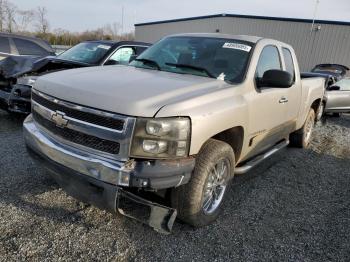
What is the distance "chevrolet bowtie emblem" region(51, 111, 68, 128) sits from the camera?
120 inches

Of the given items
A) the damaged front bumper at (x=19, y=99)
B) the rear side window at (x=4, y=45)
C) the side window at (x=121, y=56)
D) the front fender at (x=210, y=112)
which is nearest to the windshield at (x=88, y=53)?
the side window at (x=121, y=56)

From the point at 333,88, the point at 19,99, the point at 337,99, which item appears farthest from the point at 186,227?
the point at 333,88

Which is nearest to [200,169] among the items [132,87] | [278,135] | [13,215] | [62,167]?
[132,87]

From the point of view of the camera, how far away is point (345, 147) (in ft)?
23.7

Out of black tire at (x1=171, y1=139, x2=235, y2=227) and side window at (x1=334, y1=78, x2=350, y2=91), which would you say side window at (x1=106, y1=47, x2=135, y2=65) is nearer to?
black tire at (x1=171, y1=139, x2=235, y2=227)

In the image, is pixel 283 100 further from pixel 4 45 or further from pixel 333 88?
pixel 4 45

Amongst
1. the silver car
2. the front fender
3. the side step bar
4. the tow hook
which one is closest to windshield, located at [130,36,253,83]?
the front fender

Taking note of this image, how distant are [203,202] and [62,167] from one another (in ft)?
4.31

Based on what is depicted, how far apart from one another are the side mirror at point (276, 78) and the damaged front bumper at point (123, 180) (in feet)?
5.23

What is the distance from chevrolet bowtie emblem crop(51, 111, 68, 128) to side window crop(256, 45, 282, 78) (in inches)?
86.6

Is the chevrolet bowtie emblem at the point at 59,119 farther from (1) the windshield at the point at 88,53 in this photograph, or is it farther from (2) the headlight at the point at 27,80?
(1) the windshield at the point at 88,53

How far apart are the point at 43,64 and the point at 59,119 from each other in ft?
13.2

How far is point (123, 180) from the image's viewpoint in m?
2.71

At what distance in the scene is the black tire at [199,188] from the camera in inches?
122
